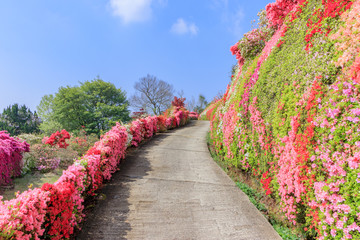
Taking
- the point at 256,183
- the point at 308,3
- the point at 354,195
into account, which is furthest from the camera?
the point at 256,183

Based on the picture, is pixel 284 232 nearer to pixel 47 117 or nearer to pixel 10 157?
pixel 10 157

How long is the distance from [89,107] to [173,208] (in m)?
27.7

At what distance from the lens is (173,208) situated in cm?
520

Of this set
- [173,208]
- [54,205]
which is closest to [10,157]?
[54,205]

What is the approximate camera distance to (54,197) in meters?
3.53

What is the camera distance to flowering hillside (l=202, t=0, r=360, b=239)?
3.14 metres

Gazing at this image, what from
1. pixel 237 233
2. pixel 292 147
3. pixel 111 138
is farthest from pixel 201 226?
pixel 111 138

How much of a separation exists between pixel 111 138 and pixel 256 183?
16.9 ft

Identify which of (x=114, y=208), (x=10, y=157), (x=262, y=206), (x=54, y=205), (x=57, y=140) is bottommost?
(x=262, y=206)

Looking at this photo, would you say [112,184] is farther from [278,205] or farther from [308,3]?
[308,3]

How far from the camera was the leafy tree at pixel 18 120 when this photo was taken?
137 feet

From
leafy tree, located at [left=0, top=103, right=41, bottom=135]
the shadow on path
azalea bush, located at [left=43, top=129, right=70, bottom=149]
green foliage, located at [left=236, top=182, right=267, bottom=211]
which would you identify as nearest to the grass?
green foliage, located at [left=236, top=182, right=267, bottom=211]

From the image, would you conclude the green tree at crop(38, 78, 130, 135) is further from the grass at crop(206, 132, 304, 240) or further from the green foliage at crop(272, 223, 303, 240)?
the green foliage at crop(272, 223, 303, 240)

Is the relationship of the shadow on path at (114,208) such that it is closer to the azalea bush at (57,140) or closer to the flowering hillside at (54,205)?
the flowering hillside at (54,205)
